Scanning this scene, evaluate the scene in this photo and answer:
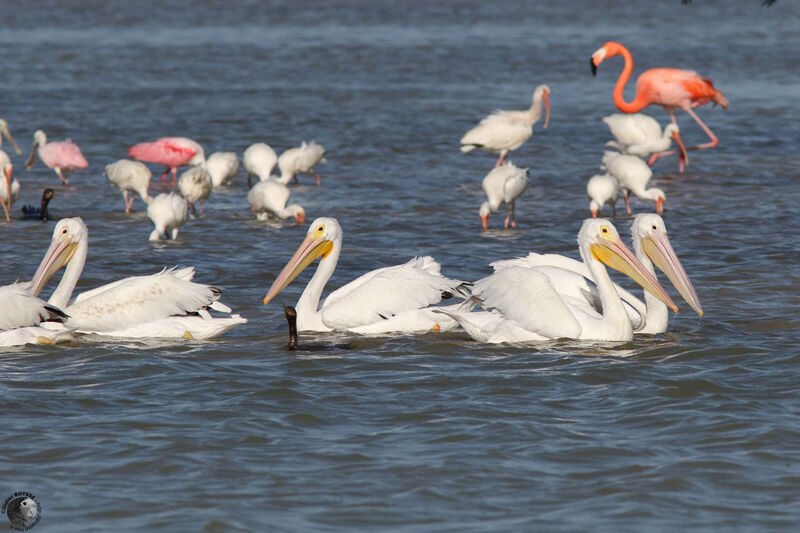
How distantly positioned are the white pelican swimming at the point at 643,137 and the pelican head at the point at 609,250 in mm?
7906

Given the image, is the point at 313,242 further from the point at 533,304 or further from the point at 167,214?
the point at 167,214

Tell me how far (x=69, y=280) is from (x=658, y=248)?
3.58 meters

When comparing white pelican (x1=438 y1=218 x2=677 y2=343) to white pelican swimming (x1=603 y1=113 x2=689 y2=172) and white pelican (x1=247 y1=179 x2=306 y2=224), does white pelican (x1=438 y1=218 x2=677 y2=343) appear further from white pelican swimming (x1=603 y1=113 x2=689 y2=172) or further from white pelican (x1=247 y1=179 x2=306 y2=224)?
white pelican swimming (x1=603 y1=113 x2=689 y2=172)

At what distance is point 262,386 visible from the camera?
6.76m

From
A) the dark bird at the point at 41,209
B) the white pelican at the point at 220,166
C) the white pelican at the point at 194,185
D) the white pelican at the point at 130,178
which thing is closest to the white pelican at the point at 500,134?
the white pelican at the point at 220,166

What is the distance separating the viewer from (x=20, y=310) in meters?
7.52

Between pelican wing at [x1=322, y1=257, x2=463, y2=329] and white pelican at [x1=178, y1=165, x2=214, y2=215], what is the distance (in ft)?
15.9

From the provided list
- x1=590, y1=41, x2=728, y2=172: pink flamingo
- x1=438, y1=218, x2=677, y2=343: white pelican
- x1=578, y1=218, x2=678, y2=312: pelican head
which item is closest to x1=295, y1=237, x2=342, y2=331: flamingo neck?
x1=438, y1=218, x2=677, y2=343: white pelican

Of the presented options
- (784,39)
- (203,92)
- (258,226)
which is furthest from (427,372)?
(784,39)

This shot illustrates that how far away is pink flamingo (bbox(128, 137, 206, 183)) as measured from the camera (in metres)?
15.3

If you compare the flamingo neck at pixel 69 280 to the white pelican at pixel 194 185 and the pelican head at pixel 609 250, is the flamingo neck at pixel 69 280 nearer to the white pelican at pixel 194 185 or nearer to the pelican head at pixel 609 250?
the pelican head at pixel 609 250

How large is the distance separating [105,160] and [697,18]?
921 inches

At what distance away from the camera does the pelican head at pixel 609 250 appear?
25.9 feet

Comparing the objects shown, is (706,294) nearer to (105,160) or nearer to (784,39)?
(105,160)
